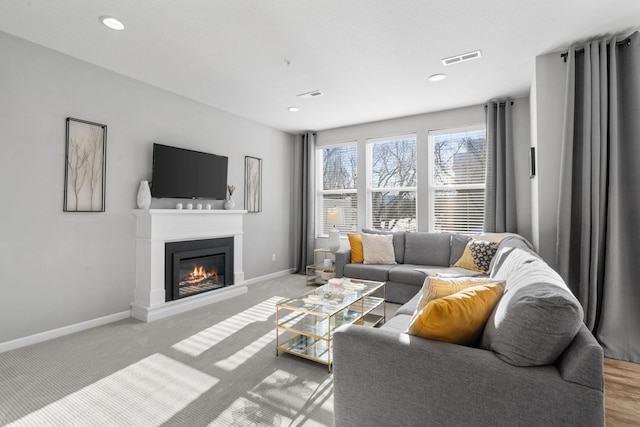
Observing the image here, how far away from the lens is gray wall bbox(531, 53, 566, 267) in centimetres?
304

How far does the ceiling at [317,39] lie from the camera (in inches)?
90.3

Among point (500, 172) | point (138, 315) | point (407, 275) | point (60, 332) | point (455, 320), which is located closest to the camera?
point (455, 320)

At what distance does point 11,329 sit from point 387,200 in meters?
4.61

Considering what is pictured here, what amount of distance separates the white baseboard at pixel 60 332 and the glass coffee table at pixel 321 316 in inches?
71.9

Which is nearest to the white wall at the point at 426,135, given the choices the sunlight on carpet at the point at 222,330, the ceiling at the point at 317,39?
the ceiling at the point at 317,39

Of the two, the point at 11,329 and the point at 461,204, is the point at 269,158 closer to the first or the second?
the point at 461,204

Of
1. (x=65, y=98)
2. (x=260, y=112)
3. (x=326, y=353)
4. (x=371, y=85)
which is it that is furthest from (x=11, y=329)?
(x=371, y=85)

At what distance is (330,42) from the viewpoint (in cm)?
273

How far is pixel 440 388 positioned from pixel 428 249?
3.31m

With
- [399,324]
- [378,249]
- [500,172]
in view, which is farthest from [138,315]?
[500,172]

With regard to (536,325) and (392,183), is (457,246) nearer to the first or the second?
(392,183)

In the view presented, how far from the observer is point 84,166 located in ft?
10.2

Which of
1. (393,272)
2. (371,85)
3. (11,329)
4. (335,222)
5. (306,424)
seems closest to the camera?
(306,424)

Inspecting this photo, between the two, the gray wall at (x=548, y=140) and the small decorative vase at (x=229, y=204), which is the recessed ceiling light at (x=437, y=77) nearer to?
the gray wall at (x=548, y=140)
